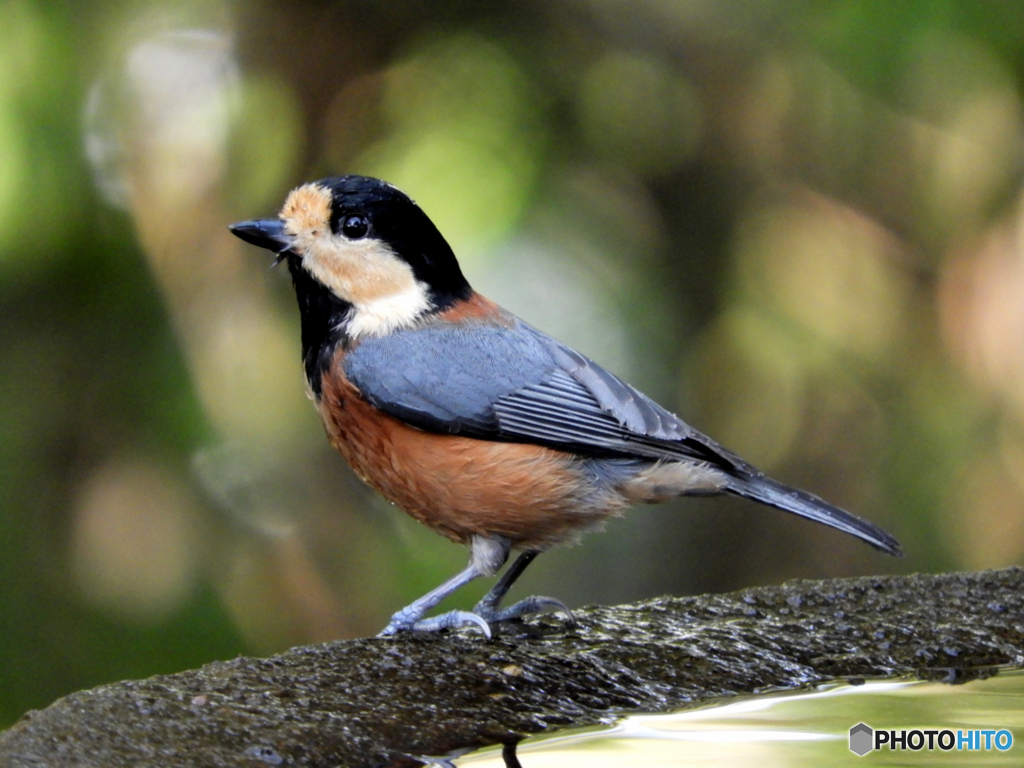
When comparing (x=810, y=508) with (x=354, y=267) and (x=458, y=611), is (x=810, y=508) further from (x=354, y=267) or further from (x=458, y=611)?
(x=354, y=267)

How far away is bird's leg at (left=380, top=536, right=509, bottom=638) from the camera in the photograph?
2693 mm

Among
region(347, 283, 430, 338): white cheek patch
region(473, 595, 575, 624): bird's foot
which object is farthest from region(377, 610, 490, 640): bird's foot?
region(347, 283, 430, 338): white cheek patch

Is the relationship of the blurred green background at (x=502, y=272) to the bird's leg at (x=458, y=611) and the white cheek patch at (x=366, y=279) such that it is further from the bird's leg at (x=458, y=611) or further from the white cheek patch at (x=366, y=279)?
the bird's leg at (x=458, y=611)

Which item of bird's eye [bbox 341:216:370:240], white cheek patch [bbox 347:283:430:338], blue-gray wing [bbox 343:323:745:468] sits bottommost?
blue-gray wing [bbox 343:323:745:468]

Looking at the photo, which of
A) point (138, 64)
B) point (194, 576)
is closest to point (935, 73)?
point (138, 64)

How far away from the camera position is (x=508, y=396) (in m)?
3.00

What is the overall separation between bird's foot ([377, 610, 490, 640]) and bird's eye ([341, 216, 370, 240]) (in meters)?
0.98

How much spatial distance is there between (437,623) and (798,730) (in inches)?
36.6

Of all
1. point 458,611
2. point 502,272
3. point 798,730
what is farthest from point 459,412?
point 502,272

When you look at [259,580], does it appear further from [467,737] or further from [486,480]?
[467,737]

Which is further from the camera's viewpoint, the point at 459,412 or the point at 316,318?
the point at 316,318

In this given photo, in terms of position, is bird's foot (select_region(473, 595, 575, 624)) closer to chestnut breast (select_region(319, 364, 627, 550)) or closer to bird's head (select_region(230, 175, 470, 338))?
chestnut breast (select_region(319, 364, 627, 550))

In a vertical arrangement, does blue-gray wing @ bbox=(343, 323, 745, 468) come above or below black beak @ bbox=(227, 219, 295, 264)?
below

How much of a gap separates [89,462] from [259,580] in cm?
79
